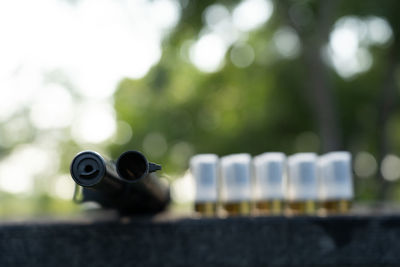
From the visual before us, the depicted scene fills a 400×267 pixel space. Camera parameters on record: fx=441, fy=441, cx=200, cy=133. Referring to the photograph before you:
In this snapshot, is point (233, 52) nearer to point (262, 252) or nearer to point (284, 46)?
point (284, 46)

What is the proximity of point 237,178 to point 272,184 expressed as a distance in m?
0.15

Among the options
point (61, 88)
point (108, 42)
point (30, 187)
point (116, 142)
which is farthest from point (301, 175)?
point (30, 187)

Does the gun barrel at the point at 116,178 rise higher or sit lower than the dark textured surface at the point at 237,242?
higher

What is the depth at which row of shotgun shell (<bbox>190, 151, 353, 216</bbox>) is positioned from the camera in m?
1.84

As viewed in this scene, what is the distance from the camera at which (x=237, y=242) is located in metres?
1.72

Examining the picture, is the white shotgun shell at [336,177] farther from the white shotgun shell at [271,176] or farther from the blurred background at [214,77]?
the blurred background at [214,77]

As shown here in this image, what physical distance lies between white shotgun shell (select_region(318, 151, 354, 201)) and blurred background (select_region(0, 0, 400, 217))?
16.3 feet

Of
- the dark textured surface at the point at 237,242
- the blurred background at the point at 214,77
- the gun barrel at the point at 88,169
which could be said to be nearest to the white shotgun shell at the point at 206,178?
the dark textured surface at the point at 237,242

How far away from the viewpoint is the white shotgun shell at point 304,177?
6.06 feet

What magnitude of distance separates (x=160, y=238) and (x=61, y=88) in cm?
1333

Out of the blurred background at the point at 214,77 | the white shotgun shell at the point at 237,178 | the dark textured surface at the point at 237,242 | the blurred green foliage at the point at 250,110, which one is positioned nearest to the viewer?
the dark textured surface at the point at 237,242

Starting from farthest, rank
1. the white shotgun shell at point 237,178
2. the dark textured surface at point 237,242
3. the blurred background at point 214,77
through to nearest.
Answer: the blurred background at point 214,77, the white shotgun shell at point 237,178, the dark textured surface at point 237,242

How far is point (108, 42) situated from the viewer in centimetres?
921

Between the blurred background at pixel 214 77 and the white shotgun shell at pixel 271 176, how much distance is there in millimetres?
4923
